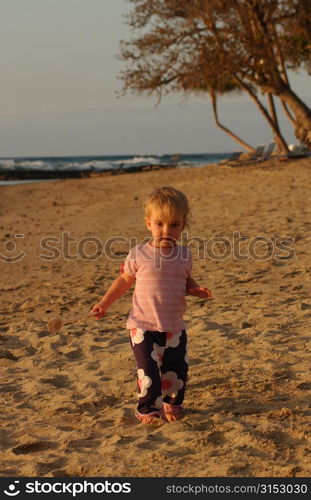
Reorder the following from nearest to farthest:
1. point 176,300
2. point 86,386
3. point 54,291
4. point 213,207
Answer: point 176,300, point 86,386, point 54,291, point 213,207

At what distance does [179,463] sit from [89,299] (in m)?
4.90

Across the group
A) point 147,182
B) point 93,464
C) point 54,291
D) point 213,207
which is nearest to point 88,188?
point 147,182

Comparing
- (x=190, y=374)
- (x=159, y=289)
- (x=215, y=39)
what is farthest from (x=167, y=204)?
(x=215, y=39)

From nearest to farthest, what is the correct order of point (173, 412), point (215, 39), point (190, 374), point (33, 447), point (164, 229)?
point (33, 447), point (164, 229), point (173, 412), point (190, 374), point (215, 39)

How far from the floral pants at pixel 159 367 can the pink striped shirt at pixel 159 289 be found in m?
0.07

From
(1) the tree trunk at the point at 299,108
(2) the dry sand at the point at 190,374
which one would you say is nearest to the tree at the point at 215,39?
(1) the tree trunk at the point at 299,108

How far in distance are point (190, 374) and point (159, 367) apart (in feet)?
2.73

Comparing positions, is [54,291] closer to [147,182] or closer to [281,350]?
[281,350]

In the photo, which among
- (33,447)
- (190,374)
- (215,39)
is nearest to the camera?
(33,447)

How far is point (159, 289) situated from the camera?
443 centimetres

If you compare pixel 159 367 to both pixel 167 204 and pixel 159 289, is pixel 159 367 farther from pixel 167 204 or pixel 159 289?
pixel 167 204

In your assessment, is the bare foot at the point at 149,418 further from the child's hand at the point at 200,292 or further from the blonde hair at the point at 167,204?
the blonde hair at the point at 167,204

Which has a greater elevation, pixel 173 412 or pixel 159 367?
pixel 159 367

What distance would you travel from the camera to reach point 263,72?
2481cm
